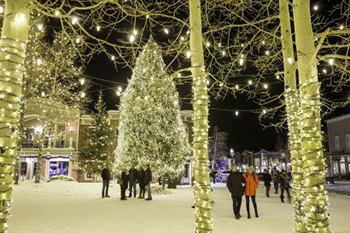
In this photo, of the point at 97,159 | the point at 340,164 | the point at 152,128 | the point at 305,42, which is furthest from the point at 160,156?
the point at 340,164

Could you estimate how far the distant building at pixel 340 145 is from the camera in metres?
39.8

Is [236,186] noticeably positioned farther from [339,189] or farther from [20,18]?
[339,189]

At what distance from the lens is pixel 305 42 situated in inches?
163

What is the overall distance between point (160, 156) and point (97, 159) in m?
14.4

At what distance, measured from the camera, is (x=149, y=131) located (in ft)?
65.7

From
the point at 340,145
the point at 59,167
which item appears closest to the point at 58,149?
the point at 59,167

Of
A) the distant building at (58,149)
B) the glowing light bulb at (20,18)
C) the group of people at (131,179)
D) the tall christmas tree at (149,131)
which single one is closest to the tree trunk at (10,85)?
the glowing light bulb at (20,18)

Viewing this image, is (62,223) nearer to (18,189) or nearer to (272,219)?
(272,219)

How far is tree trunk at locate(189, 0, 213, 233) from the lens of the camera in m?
4.60

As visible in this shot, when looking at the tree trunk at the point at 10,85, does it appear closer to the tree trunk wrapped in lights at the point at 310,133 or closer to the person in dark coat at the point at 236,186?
the tree trunk wrapped in lights at the point at 310,133

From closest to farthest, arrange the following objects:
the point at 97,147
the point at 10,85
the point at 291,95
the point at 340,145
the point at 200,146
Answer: the point at 10,85 → the point at 200,146 → the point at 291,95 → the point at 97,147 → the point at 340,145

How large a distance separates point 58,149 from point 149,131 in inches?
878

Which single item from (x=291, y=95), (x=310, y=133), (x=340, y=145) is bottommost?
(x=310, y=133)

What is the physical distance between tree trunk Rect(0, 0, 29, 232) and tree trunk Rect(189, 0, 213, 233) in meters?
2.59
